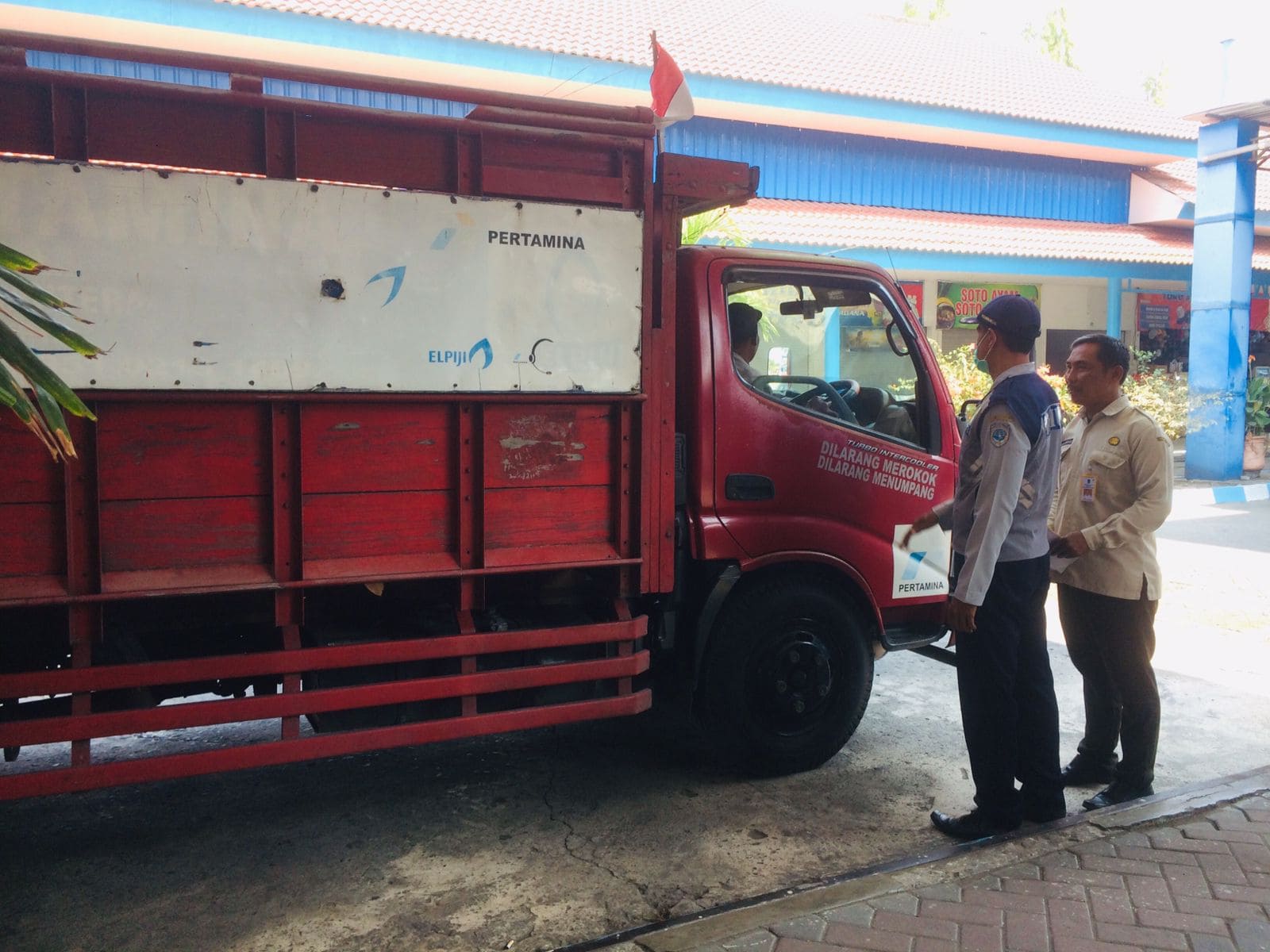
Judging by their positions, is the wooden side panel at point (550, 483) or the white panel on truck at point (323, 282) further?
the wooden side panel at point (550, 483)

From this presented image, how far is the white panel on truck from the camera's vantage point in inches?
117

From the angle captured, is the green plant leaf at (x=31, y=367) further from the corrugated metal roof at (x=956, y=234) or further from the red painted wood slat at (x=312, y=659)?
the corrugated metal roof at (x=956, y=234)

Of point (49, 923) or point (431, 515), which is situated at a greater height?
point (431, 515)

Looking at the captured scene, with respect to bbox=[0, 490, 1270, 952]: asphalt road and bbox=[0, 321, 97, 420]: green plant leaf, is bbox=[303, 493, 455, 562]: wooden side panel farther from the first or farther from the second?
bbox=[0, 321, 97, 420]: green plant leaf

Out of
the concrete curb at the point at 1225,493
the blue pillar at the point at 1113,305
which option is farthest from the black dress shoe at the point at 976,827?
the blue pillar at the point at 1113,305

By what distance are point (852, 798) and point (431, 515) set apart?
1.99m

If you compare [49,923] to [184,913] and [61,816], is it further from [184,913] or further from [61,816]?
[61,816]

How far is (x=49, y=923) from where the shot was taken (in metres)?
3.06

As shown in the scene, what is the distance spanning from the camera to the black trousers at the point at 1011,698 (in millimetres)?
3588

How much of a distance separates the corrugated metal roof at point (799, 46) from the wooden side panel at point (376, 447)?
1020 cm

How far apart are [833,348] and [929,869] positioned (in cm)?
413

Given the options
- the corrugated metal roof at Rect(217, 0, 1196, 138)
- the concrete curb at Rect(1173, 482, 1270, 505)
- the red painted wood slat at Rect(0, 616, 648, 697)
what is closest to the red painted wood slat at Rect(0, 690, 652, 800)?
the red painted wood slat at Rect(0, 616, 648, 697)

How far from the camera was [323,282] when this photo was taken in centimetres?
324

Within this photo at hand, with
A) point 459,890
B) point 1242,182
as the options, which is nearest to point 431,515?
point 459,890
